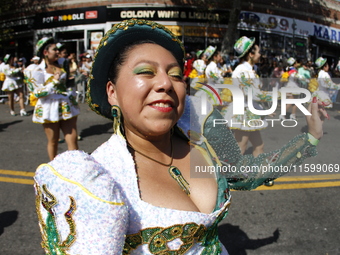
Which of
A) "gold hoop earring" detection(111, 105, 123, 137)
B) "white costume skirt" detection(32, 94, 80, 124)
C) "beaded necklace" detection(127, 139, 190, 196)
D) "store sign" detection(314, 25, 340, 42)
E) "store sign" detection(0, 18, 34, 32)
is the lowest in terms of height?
"store sign" detection(0, 18, 34, 32)

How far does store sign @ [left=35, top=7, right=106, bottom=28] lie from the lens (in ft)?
62.3

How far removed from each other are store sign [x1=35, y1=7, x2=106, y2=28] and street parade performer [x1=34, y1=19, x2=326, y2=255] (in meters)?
18.8

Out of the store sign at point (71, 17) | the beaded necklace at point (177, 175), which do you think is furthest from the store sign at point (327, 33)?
the beaded necklace at point (177, 175)

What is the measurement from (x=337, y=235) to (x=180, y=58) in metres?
2.73

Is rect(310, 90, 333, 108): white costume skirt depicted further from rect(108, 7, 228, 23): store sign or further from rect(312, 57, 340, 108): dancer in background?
rect(108, 7, 228, 23): store sign

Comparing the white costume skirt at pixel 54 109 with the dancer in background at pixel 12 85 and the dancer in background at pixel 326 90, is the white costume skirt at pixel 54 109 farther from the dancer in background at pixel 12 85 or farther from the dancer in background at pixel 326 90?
the dancer in background at pixel 12 85

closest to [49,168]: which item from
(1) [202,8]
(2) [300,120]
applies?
(2) [300,120]

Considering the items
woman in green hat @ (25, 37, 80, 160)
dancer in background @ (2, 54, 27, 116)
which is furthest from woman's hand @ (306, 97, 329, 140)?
dancer in background @ (2, 54, 27, 116)

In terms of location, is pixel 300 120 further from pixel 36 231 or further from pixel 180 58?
pixel 36 231

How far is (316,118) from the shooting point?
1.42 meters

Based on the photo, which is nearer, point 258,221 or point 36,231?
point 36,231

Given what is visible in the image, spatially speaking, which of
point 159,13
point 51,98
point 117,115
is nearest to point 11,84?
point 51,98

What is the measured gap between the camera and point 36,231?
10.7 feet

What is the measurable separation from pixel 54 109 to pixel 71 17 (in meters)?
16.9
